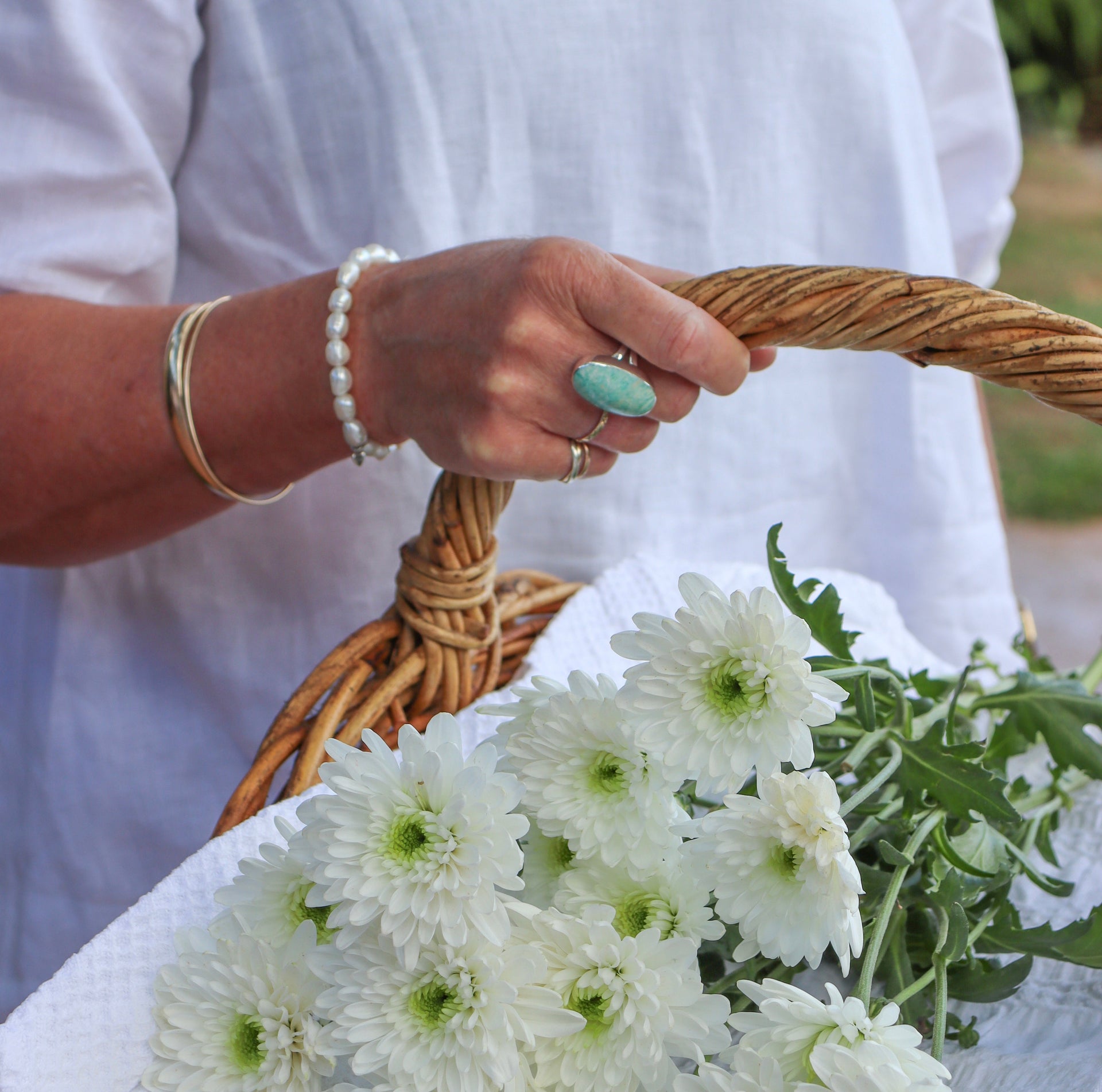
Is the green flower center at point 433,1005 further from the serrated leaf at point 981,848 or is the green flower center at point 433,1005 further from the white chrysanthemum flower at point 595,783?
the serrated leaf at point 981,848

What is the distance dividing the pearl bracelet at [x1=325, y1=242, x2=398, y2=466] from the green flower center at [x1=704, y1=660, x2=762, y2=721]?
0.27 metres

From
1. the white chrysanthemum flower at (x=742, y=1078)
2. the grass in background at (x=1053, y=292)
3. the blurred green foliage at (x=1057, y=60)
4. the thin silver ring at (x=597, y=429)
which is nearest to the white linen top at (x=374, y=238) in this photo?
the thin silver ring at (x=597, y=429)

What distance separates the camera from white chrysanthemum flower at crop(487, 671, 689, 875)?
309 mm

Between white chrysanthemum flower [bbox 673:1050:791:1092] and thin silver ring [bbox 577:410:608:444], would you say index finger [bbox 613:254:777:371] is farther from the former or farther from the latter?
white chrysanthemum flower [bbox 673:1050:791:1092]

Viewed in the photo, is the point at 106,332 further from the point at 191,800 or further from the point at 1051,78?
the point at 1051,78

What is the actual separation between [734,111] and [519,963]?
0.60 meters

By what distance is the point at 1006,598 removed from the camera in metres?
0.85

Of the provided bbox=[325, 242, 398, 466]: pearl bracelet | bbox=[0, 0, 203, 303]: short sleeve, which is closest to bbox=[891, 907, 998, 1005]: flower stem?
bbox=[325, 242, 398, 466]: pearl bracelet

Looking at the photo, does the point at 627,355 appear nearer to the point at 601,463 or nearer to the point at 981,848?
the point at 601,463

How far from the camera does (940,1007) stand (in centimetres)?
31

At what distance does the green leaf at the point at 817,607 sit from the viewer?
38 centimetres

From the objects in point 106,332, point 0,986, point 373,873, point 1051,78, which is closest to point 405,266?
point 106,332

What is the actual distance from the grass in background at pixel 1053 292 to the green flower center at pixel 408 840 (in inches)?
83.4

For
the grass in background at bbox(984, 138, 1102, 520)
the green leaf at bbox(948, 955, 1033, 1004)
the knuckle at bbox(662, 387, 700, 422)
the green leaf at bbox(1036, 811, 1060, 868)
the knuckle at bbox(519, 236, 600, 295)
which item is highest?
the knuckle at bbox(519, 236, 600, 295)
